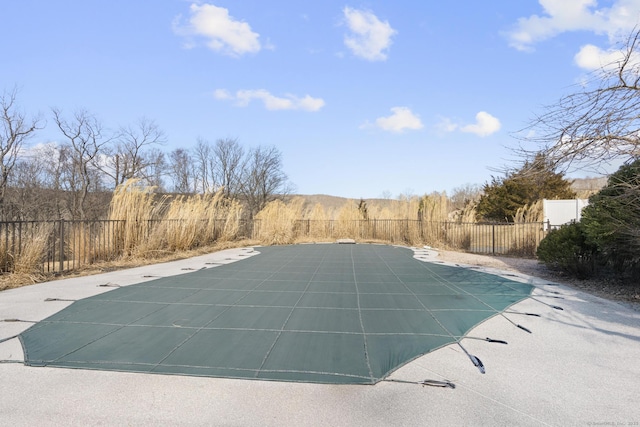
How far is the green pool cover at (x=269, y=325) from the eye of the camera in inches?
108

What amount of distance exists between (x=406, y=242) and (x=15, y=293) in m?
12.6

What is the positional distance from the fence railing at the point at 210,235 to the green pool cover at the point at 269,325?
2426mm

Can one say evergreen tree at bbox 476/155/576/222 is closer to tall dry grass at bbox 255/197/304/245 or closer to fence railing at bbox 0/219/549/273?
fence railing at bbox 0/219/549/273

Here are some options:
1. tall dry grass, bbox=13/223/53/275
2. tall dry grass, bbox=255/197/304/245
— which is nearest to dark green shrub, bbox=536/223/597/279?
tall dry grass, bbox=13/223/53/275

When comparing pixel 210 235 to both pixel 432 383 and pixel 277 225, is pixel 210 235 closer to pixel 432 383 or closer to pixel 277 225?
pixel 277 225

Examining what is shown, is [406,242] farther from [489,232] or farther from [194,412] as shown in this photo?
[194,412]

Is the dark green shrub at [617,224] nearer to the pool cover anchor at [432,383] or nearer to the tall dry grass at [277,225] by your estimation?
the pool cover anchor at [432,383]

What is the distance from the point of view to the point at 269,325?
3699 mm

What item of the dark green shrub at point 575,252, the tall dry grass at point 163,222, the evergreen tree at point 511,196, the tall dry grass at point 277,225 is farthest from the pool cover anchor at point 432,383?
the evergreen tree at point 511,196

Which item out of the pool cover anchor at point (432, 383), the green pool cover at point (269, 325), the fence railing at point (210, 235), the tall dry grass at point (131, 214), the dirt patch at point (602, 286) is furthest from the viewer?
the tall dry grass at point (131, 214)

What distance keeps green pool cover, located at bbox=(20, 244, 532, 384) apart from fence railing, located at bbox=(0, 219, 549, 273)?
7.96ft

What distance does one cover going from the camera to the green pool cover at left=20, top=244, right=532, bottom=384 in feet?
9.04

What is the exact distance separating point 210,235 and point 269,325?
9284 millimetres

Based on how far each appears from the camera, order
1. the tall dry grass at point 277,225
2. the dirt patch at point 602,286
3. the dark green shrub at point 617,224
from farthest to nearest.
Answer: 1. the tall dry grass at point 277,225
2. the dirt patch at point 602,286
3. the dark green shrub at point 617,224
